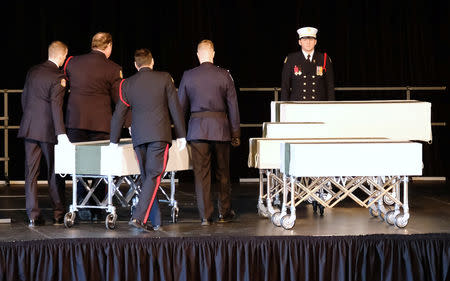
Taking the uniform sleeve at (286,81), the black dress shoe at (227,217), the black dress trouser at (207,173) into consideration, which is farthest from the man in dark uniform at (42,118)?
the uniform sleeve at (286,81)

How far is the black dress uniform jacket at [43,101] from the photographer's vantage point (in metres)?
7.08

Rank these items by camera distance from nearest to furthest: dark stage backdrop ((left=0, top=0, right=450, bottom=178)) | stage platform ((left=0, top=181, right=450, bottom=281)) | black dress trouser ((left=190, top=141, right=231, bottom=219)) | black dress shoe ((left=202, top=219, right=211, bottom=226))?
stage platform ((left=0, top=181, right=450, bottom=281)), black dress shoe ((left=202, top=219, right=211, bottom=226)), black dress trouser ((left=190, top=141, right=231, bottom=219)), dark stage backdrop ((left=0, top=0, right=450, bottom=178))

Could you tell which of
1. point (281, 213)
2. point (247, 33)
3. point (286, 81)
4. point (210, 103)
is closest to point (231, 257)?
point (281, 213)

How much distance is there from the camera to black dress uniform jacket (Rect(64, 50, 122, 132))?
736cm

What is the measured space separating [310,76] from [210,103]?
5.23 feet

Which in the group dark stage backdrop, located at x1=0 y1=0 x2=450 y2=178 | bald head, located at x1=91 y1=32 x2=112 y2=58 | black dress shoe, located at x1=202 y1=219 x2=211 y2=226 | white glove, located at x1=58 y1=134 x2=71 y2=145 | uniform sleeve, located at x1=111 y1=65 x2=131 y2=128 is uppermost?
dark stage backdrop, located at x1=0 y1=0 x2=450 y2=178

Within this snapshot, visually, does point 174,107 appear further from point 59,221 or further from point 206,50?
point 59,221

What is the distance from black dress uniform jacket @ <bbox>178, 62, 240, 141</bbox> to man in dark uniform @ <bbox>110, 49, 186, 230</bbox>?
1.36 ft

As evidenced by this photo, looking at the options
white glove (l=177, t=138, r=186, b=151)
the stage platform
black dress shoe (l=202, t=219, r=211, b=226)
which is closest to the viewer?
the stage platform

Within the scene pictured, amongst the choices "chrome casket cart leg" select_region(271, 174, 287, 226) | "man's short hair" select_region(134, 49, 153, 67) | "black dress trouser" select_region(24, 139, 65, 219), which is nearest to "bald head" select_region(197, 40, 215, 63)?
"man's short hair" select_region(134, 49, 153, 67)

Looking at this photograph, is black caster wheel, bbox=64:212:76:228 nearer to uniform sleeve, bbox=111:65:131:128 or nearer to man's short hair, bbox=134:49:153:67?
uniform sleeve, bbox=111:65:131:128

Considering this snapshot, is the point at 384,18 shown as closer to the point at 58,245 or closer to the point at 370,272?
the point at 370,272

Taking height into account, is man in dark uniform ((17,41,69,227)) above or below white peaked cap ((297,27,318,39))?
below

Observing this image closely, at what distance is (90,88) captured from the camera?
24.2 ft
